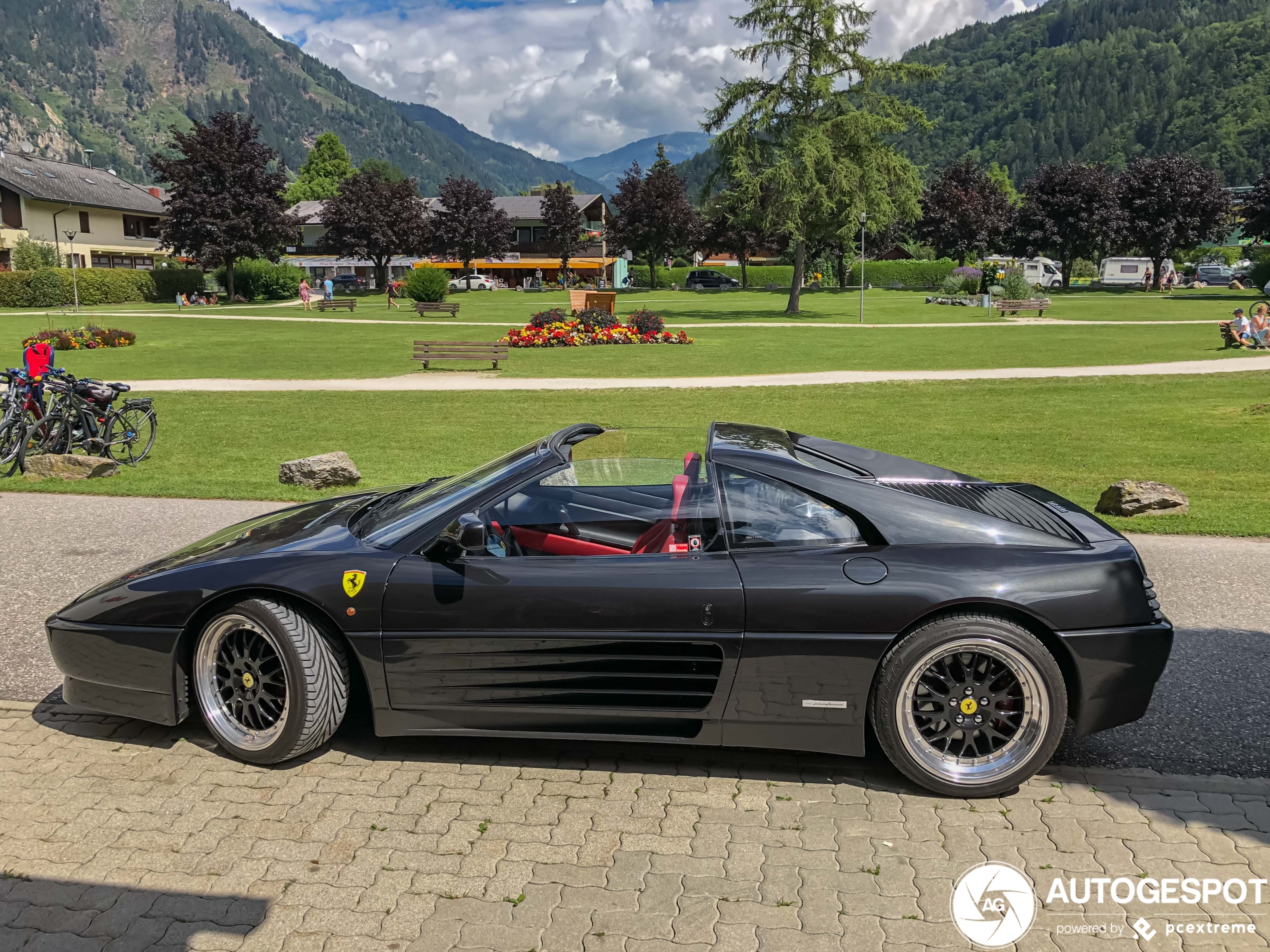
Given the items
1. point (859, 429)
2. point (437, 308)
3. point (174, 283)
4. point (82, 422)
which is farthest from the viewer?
point (174, 283)

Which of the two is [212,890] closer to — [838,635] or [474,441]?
[838,635]

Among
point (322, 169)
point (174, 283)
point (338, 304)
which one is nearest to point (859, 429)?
point (338, 304)

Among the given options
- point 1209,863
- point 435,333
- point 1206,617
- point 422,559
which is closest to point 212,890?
point 422,559

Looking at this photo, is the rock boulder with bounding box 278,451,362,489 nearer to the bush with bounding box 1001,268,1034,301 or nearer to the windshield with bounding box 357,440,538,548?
the windshield with bounding box 357,440,538,548

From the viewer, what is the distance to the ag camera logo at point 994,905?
2832 mm

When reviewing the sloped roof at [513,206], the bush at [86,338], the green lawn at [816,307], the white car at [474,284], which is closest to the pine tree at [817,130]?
the green lawn at [816,307]

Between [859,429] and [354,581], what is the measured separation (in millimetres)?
10875

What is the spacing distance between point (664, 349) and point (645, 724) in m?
24.2

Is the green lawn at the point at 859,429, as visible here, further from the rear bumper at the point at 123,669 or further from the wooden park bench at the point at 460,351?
the rear bumper at the point at 123,669

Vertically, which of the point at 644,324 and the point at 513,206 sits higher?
the point at 513,206

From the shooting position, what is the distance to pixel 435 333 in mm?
34562

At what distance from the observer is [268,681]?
383 cm

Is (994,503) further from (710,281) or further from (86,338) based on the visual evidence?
(710,281)

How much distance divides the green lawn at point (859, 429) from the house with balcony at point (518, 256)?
6751 centimetres
